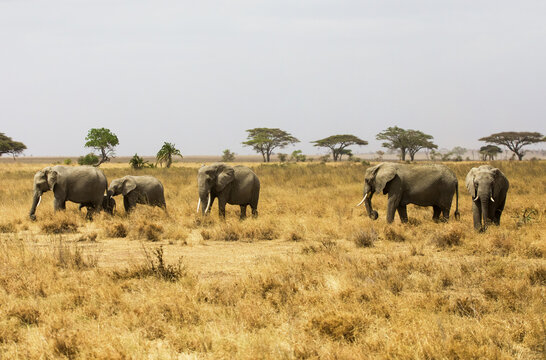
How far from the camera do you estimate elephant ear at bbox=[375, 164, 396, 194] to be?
13148mm

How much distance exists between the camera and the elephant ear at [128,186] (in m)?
16.3

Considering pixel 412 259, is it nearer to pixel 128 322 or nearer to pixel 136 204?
pixel 128 322

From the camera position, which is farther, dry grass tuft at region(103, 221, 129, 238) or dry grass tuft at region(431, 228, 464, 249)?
dry grass tuft at region(103, 221, 129, 238)

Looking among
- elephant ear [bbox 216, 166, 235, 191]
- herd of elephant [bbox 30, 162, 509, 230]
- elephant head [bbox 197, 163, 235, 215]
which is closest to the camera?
herd of elephant [bbox 30, 162, 509, 230]

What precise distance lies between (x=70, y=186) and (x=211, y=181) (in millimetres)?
4442

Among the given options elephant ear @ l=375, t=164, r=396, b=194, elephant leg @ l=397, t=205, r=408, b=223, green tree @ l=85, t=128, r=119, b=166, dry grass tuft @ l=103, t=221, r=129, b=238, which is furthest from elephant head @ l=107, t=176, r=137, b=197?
green tree @ l=85, t=128, r=119, b=166

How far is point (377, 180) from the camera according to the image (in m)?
13.4

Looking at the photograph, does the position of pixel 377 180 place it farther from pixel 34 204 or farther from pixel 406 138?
pixel 406 138

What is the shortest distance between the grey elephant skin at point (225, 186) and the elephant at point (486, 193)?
642 centimetres

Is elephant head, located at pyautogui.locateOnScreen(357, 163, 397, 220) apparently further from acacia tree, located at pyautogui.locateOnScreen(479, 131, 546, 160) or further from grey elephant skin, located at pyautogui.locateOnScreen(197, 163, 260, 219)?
acacia tree, located at pyautogui.locateOnScreen(479, 131, 546, 160)

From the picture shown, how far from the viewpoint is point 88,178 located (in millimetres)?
15562

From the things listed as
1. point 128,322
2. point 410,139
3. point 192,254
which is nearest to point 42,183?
point 192,254

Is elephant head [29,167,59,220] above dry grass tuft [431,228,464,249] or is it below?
above

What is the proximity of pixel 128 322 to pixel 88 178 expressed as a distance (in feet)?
36.0
